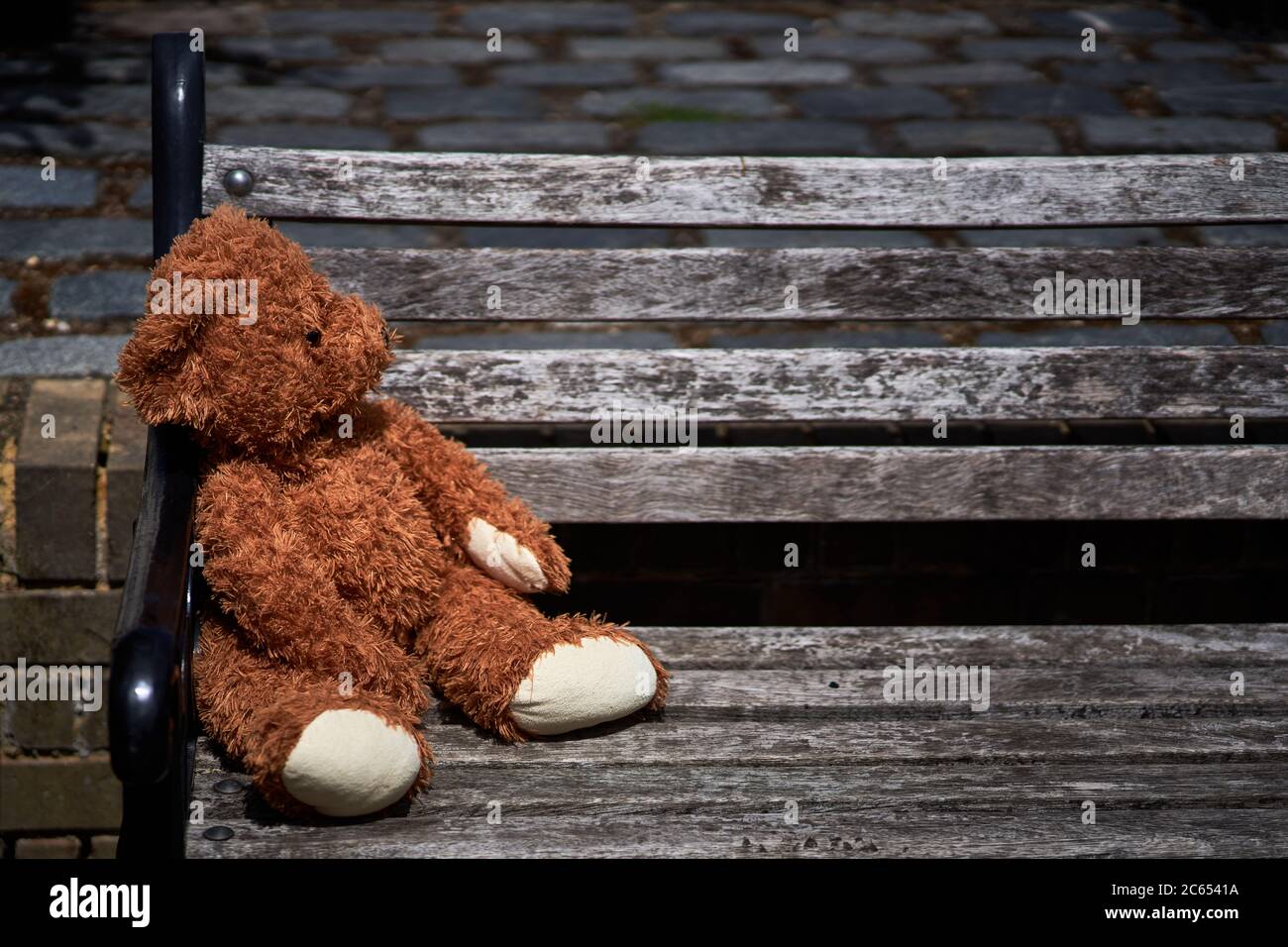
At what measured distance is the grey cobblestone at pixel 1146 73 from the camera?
4602 millimetres

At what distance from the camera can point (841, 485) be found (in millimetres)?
2504

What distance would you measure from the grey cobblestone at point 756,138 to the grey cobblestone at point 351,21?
4.69 ft

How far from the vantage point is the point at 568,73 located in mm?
4660

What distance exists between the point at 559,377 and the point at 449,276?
26 cm

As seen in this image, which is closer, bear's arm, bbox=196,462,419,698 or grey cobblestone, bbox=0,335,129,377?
bear's arm, bbox=196,462,419,698

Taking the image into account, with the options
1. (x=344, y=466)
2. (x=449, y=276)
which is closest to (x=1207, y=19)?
(x=449, y=276)

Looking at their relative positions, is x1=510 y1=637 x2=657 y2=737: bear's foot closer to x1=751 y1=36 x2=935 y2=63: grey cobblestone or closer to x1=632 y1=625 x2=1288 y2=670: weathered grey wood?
x1=632 y1=625 x2=1288 y2=670: weathered grey wood

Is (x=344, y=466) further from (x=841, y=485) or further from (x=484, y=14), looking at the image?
(x=484, y=14)

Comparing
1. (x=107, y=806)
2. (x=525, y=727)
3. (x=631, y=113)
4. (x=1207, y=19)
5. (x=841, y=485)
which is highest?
(x=1207, y=19)

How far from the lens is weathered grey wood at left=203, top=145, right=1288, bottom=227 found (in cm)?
241

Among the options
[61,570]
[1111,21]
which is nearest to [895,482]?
[61,570]

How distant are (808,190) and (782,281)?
0.17 m

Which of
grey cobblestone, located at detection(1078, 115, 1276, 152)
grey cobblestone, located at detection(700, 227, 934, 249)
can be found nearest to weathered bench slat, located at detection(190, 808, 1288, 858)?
grey cobblestone, located at detection(700, 227, 934, 249)

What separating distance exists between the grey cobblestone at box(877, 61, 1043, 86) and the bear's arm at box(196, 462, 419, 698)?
3.23 metres
